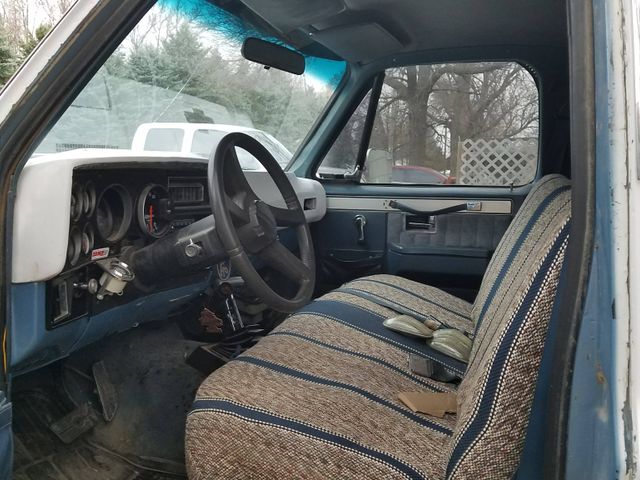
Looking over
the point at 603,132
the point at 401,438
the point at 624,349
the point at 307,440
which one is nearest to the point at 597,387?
the point at 624,349

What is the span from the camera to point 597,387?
0.86 metres

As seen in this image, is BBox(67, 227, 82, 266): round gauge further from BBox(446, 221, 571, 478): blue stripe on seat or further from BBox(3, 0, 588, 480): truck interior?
BBox(446, 221, 571, 478): blue stripe on seat

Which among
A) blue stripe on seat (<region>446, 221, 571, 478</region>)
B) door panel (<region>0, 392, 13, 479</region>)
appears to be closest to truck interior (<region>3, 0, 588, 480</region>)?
blue stripe on seat (<region>446, 221, 571, 478</region>)

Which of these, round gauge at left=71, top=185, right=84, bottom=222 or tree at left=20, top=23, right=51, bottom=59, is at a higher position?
tree at left=20, top=23, right=51, bottom=59

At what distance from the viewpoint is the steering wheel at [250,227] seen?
4.85 feet

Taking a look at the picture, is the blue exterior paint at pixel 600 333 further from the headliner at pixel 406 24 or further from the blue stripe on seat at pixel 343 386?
the headliner at pixel 406 24

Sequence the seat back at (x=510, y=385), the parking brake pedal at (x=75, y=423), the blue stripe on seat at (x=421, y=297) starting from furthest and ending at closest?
the blue stripe on seat at (x=421, y=297) < the parking brake pedal at (x=75, y=423) < the seat back at (x=510, y=385)

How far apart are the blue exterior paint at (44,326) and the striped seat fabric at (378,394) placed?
38 cm

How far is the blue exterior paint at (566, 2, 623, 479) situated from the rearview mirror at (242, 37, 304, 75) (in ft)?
5.95

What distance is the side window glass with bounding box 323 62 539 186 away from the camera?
2885 millimetres

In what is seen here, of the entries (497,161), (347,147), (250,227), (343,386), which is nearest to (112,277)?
(250,227)

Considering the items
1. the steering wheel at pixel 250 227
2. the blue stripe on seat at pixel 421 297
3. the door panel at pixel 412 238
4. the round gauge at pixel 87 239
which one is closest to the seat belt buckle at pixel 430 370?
the steering wheel at pixel 250 227

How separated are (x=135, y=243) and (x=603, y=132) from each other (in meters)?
1.30

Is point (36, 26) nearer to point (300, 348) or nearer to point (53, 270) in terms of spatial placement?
point (53, 270)
